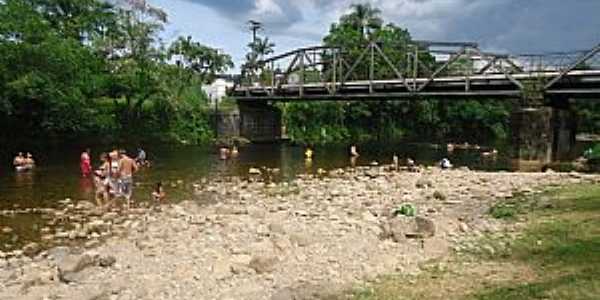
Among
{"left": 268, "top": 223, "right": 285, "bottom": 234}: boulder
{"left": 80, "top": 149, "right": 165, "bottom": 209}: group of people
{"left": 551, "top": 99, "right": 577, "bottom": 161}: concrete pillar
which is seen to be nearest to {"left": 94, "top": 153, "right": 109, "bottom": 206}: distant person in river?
{"left": 80, "top": 149, "right": 165, "bottom": 209}: group of people

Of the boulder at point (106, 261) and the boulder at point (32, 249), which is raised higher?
the boulder at point (106, 261)

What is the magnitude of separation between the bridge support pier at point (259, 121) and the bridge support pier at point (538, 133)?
41.1 meters

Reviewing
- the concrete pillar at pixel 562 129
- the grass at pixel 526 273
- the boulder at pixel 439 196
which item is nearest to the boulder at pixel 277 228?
the grass at pixel 526 273

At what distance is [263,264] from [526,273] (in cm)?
484

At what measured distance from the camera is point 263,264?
41.8 ft

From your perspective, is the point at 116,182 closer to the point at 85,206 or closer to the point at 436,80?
the point at 85,206

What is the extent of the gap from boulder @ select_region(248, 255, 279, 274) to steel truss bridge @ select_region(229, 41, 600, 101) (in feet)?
116

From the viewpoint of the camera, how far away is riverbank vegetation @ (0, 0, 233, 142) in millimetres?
49031

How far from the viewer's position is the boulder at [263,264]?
12.6 metres

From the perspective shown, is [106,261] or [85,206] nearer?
[106,261]

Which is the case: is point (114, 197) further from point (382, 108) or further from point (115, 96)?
point (382, 108)

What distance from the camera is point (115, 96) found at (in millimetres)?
69875

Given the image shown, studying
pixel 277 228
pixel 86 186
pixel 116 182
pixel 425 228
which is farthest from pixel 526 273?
pixel 86 186

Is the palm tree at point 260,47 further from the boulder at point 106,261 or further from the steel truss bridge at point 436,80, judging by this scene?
the boulder at point 106,261
